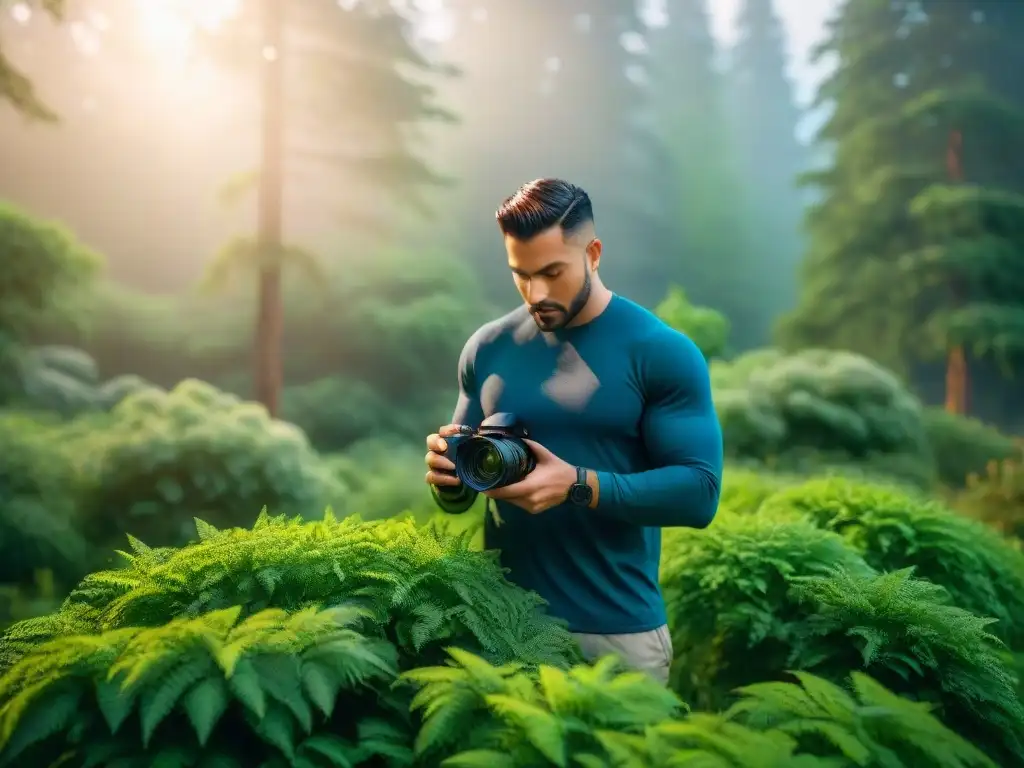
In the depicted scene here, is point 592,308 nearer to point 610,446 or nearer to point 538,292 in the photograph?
point 538,292

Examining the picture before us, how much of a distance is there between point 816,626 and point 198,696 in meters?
2.21

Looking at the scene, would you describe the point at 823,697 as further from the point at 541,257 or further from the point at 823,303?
the point at 823,303

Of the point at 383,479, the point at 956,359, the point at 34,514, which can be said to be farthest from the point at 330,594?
the point at 956,359

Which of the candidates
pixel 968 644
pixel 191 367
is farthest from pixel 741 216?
pixel 968 644

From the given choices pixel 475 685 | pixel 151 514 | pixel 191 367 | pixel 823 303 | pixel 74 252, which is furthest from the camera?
pixel 823 303

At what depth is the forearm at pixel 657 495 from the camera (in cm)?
240

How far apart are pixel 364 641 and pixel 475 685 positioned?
341 millimetres

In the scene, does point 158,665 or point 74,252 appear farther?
point 74,252

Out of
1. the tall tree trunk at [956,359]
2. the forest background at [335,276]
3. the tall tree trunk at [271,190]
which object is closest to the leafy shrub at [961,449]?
the forest background at [335,276]

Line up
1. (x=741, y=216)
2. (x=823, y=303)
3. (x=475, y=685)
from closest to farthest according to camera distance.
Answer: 1. (x=475, y=685)
2. (x=823, y=303)
3. (x=741, y=216)

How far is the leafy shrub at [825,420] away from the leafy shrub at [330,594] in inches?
306

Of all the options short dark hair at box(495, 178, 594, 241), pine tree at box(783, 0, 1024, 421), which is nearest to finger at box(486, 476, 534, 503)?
short dark hair at box(495, 178, 594, 241)

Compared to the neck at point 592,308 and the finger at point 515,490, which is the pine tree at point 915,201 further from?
the finger at point 515,490

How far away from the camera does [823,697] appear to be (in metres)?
1.98
